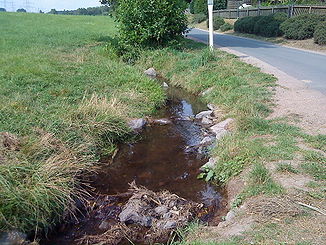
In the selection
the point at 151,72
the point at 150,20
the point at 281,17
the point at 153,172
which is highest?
the point at 150,20

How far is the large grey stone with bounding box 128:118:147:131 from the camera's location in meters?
8.04

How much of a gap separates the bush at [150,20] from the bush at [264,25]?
10086 mm

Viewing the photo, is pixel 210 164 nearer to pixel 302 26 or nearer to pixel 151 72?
pixel 151 72

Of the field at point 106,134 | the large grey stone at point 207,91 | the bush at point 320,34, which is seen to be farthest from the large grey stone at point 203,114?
the bush at point 320,34

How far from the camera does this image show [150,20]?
15633 mm

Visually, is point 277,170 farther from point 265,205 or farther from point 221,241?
point 221,241

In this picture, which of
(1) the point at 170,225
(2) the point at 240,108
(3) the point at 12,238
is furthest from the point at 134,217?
(2) the point at 240,108

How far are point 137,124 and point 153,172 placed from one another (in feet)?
7.08

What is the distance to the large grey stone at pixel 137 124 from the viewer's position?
8.04 m

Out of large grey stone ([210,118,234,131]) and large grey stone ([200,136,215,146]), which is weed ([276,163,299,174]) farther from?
large grey stone ([210,118,234,131])

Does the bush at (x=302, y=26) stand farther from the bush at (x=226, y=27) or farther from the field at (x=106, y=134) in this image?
the bush at (x=226, y=27)

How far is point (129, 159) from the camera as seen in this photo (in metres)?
6.81

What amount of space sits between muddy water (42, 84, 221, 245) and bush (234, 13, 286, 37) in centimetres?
1764

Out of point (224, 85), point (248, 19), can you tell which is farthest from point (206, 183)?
point (248, 19)
